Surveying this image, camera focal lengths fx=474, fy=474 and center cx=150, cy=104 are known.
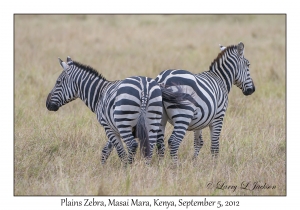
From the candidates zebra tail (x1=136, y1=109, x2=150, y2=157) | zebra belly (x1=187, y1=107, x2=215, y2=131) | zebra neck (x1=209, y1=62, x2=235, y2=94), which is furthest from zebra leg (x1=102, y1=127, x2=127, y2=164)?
zebra neck (x1=209, y1=62, x2=235, y2=94)

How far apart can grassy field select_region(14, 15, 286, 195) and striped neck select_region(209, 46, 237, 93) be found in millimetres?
976

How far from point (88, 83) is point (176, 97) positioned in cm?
139

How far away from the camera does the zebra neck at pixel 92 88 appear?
663 centimetres

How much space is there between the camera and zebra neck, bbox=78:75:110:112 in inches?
261

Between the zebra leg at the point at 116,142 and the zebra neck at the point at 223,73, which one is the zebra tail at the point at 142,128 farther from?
the zebra neck at the point at 223,73

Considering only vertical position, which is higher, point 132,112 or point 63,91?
point 63,91

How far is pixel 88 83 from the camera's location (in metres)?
6.70

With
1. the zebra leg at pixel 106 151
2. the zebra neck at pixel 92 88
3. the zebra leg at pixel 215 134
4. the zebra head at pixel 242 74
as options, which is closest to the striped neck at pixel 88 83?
the zebra neck at pixel 92 88

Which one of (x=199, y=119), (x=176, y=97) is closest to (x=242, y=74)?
(x=199, y=119)

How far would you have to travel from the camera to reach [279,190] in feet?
18.5

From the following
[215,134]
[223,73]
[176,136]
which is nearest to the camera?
[176,136]

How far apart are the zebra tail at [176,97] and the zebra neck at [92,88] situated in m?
0.96

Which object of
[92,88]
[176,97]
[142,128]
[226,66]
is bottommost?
[142,128]

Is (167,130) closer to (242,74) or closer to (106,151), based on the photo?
(242,74)
